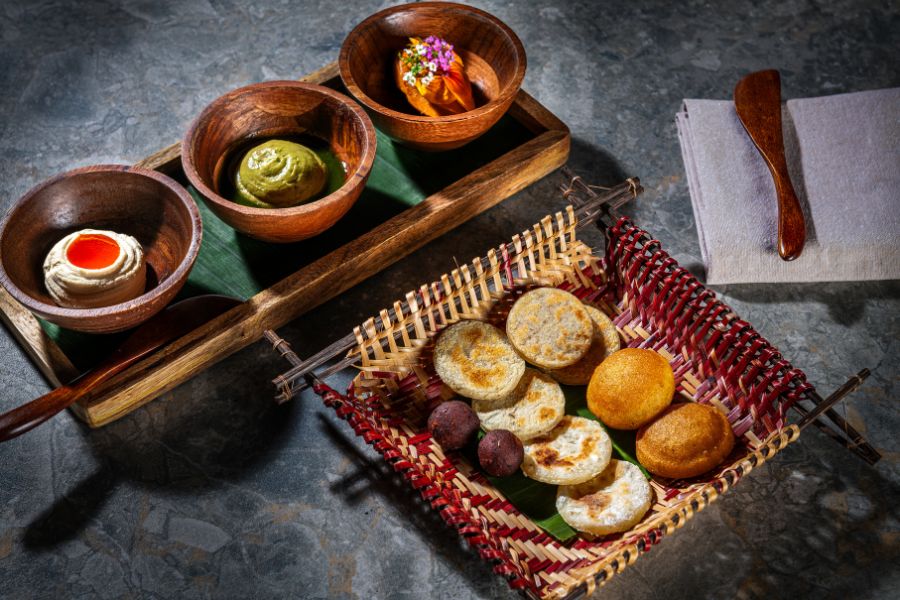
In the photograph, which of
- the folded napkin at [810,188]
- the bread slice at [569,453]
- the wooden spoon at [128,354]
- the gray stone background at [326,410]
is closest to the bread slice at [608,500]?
the bread slice at [569,453]

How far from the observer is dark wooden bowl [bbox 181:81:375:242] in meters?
1.29

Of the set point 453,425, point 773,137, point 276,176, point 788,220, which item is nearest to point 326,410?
point 453,425

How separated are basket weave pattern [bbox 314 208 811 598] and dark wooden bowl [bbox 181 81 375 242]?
0.66ft

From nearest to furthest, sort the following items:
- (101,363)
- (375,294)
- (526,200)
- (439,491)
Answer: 1. (439,491)
2. (101,363)
3. (375,294)
4. (526,200)

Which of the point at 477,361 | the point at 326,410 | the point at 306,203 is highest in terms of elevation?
the point at 306,203

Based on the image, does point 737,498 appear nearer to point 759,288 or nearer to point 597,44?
point 759,288

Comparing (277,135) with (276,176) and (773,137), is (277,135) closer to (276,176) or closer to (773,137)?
(276,176)

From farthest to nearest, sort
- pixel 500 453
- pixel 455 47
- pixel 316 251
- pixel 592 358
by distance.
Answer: pixel 455 47
pixel 316 251
pixel 592 358
pixel 500 453

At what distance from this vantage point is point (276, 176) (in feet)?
4.49

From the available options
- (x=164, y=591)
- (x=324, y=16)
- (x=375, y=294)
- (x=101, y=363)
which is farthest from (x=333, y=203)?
(x=324, y=16)

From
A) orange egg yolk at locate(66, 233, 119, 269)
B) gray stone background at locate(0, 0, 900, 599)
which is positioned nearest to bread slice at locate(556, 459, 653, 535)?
gray stone background at locate(0, 0, 900, 599)

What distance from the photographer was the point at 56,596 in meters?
1.19

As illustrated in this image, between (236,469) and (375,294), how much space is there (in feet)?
1.17

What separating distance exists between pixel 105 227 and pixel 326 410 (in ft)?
1.40
